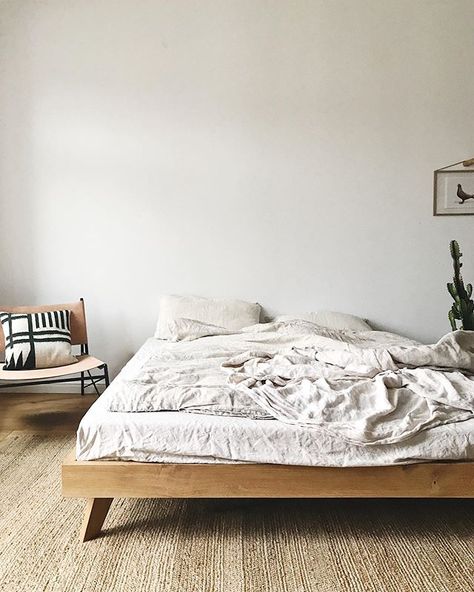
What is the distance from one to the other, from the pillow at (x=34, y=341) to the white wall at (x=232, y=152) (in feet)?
1.78

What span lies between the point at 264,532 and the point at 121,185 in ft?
8.93

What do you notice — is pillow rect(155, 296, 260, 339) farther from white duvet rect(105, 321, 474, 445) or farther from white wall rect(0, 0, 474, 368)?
white duvet rect(105, 321, 474, 445)

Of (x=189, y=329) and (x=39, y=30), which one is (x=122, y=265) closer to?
(x=189, y=329)

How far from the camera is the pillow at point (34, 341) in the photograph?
11.2ft

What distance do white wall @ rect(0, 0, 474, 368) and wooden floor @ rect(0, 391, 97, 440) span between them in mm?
565

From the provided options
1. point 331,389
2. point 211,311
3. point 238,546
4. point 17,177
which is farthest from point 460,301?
point 17,177

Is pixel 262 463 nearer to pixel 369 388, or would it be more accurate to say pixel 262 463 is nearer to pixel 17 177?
pixel 369 388

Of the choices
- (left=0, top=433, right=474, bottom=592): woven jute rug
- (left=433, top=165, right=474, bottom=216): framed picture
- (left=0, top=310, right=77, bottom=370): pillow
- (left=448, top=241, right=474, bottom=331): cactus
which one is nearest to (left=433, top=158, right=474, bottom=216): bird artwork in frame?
(left=433, top=165, right=474, bottom=216): framed picture

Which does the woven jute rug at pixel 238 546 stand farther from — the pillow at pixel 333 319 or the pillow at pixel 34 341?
the pillow at pixel 333 319

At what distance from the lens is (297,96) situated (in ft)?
13.1

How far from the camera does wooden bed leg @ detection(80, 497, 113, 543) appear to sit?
6.63 feet

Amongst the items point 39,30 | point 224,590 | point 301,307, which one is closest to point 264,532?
point 224,590

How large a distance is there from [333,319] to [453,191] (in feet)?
4.21

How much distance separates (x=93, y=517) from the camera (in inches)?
80.0
